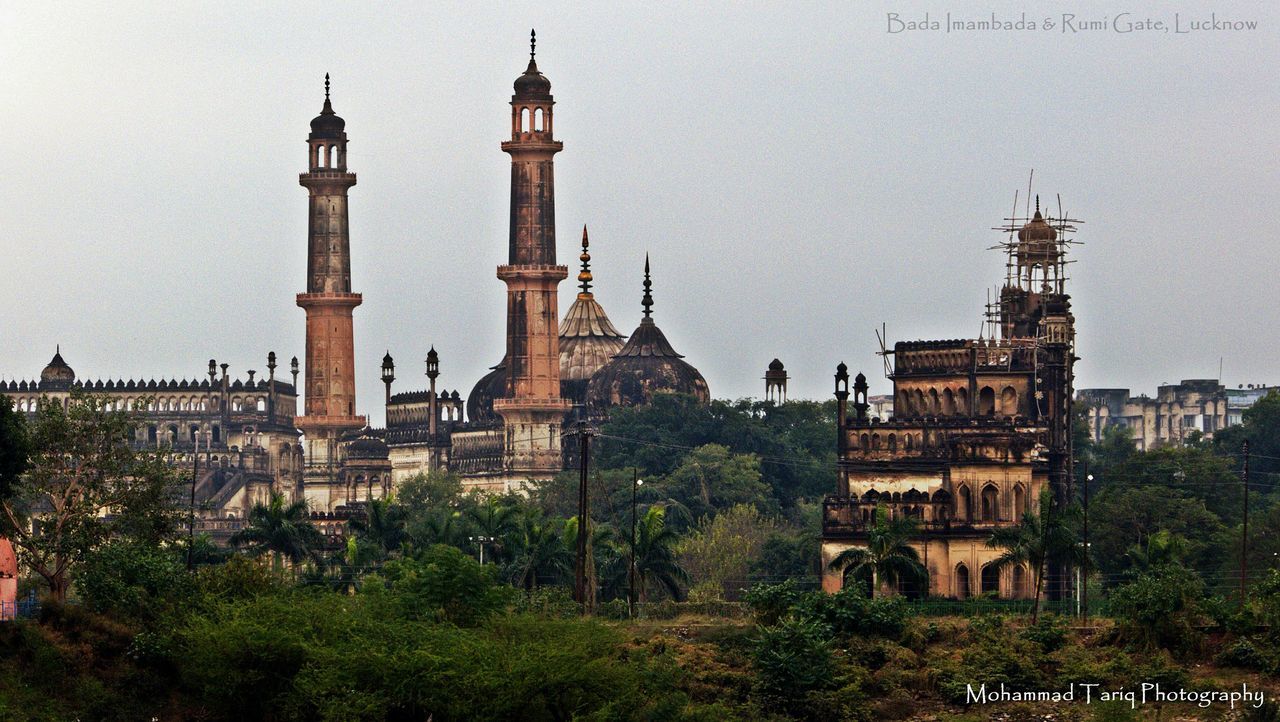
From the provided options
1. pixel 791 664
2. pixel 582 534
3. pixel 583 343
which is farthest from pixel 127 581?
pixel 583 343

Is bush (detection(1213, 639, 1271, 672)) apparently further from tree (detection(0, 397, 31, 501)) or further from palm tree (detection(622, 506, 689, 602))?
tree (detection(0, 397, 31, 501))

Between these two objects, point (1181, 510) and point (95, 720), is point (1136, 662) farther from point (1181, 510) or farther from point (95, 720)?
point (1181, 510)

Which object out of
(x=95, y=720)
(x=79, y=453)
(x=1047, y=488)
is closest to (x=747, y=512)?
(x=1047, y=488)

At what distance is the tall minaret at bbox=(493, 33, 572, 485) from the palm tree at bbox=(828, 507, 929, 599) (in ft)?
160

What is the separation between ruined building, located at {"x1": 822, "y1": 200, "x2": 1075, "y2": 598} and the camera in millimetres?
110188

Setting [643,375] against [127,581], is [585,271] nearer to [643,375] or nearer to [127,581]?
[643,375]

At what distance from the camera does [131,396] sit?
182125mm

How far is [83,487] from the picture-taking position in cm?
8700

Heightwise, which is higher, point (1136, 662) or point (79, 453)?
point (79, 453)

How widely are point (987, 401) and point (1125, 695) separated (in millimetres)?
48671

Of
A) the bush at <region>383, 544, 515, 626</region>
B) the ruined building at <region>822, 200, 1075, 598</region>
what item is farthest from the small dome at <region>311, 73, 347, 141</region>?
the bush at <region>383, 544, 515, 626</region>

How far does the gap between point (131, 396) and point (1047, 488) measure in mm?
81517

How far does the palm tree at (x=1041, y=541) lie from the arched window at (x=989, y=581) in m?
3.00

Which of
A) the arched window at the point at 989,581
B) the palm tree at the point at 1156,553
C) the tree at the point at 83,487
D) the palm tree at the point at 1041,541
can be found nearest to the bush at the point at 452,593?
the tree at the point at 83,487
